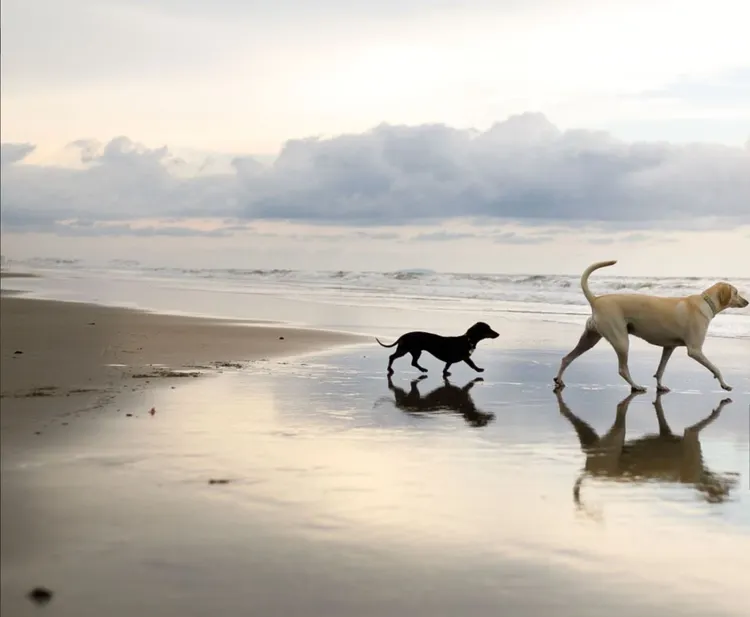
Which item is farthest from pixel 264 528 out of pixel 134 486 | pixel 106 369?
pixel 106 369

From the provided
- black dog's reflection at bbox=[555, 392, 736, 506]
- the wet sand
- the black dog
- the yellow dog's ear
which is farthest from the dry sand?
the yellow dog's ear

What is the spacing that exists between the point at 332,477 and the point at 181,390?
349 cm

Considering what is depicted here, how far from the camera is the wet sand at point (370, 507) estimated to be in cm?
323

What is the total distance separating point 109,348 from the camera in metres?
11.3

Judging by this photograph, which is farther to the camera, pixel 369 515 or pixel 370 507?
pixel 370 507

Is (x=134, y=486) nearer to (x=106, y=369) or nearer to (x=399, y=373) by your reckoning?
(x=106, y=369)

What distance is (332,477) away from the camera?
4.84 m

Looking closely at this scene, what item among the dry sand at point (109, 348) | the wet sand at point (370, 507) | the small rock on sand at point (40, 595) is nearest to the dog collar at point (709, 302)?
the wet sand at point (370, 507)

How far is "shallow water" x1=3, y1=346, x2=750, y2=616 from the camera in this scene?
3227mm

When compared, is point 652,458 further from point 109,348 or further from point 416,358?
point 109,348

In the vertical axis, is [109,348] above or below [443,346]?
below

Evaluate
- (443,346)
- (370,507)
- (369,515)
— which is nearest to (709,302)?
(443,346)

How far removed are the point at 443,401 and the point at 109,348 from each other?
5370 mm

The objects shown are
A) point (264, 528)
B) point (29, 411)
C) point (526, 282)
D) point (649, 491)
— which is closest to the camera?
point (264, 528)
